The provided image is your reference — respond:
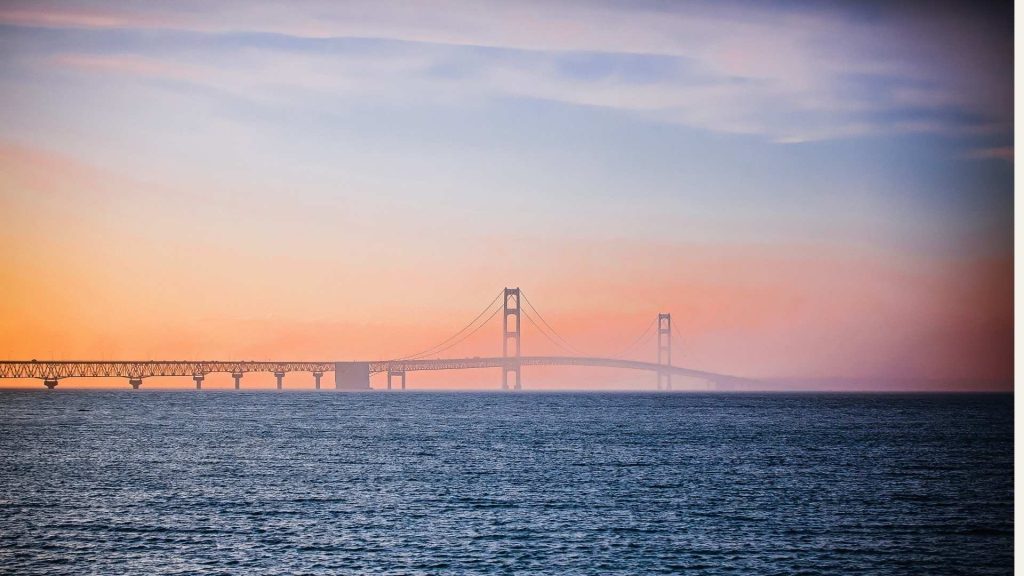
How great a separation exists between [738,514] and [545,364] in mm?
133218

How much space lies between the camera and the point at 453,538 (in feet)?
94.5

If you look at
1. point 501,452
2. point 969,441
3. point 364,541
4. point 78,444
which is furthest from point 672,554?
point 969,441

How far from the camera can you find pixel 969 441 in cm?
6744

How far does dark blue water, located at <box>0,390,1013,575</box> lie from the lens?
86.0 feet

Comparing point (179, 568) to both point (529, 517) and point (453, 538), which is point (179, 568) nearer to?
point (453, 538)

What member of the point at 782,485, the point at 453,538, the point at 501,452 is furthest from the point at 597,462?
the point at 453,538

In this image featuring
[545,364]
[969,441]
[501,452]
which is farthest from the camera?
[545,364]

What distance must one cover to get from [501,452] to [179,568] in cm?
2990

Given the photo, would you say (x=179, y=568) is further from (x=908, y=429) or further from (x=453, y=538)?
(x=908, y=429)

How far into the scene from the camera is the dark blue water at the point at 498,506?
2620 cm

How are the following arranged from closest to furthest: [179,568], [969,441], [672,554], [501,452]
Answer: [179,568] → [672,554] → [501,452] → [969,441]

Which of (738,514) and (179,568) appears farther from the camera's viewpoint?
(738,514)

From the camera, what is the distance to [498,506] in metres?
34.2

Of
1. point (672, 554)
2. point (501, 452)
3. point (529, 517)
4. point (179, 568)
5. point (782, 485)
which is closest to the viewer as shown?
point (179, 568)
